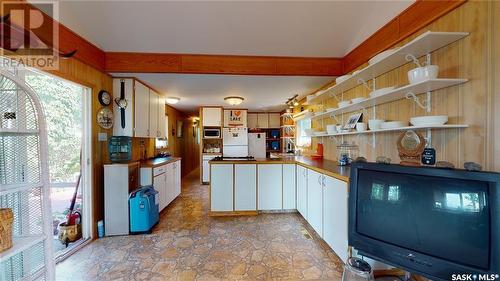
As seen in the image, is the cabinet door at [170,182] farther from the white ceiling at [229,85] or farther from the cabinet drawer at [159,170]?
the white ceiling at [229,85]

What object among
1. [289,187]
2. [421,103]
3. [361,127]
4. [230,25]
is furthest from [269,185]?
[230,25]

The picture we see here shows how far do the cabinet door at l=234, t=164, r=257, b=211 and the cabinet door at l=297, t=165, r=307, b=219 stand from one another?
0.73 m

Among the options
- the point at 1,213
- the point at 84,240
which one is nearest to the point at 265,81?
the point at 1,213

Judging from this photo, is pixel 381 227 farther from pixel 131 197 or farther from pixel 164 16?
pixel 131 197

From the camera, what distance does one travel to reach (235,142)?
618 centimetres

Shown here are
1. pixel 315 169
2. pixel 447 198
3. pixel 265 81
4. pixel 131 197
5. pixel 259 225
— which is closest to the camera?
pixel 447 198

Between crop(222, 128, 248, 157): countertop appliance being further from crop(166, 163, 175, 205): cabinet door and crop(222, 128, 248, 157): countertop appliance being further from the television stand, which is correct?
the television stand

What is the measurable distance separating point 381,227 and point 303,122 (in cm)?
364

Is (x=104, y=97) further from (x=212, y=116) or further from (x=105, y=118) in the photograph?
(x=212, y=116)

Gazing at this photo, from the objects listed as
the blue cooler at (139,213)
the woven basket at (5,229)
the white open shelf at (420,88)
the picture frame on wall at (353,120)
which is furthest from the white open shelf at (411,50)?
the blue cooler at (139,213)

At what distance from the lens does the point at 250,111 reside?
6.82 metres

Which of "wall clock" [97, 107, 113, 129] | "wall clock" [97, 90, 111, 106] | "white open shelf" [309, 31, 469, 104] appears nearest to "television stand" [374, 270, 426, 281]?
"white open shelf" [309, 31, 469, 104]

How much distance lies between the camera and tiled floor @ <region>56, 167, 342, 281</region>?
1.92m

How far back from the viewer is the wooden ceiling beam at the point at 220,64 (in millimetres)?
2742
